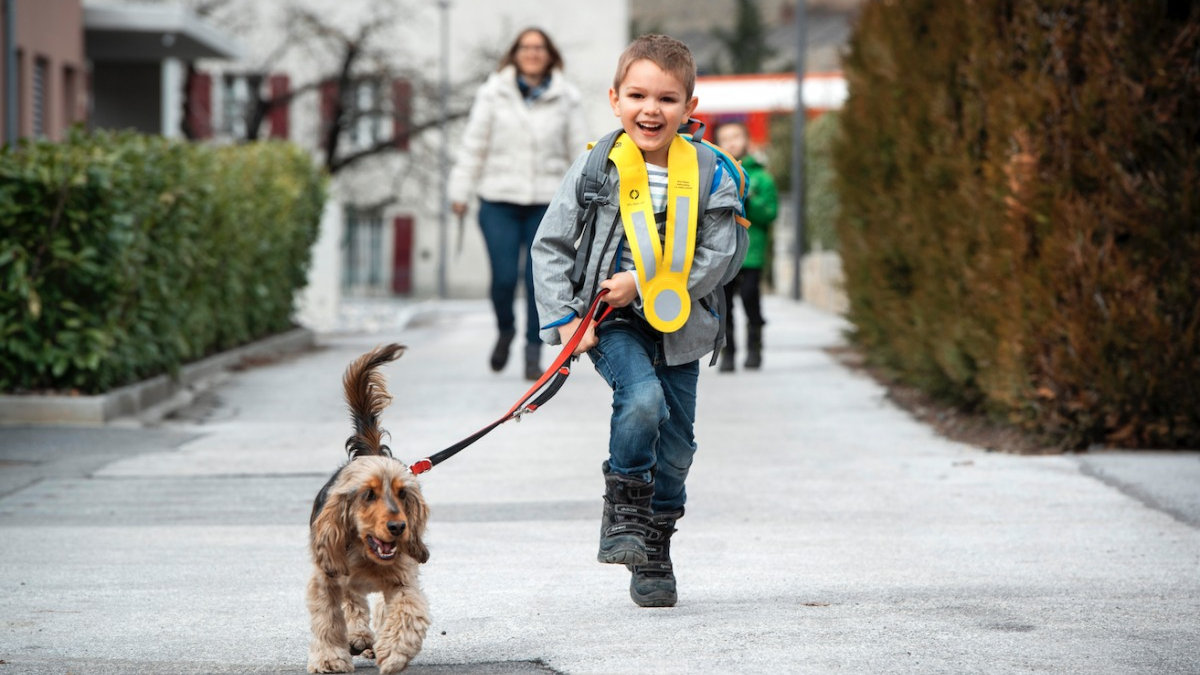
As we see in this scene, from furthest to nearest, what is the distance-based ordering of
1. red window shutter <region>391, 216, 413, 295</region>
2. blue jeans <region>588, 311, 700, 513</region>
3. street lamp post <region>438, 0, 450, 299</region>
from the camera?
1. red window shutter <region>391, 216, 413, 295</region>
2. street lamp post <region>438, 0, 450, 299</region>
3. blue jeans <region>588, 311, 700, 513</region>

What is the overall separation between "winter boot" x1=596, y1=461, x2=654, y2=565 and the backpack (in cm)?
50

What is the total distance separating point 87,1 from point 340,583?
22064mm

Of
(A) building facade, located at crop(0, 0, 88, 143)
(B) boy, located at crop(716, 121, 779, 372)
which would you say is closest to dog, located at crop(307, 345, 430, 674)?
(B) boy, located at crop(716, 121, 779, 372)

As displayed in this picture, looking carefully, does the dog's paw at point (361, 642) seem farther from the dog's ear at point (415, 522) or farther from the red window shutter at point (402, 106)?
the red window shutter at point (402, 106)

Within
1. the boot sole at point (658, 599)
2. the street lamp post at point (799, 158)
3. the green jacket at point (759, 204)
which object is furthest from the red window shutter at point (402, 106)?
the boot sole at point (658, 599)

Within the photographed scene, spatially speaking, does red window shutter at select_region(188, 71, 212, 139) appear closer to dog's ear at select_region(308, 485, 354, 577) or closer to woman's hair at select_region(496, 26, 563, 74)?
woman's hair at select_region(496, 26, 563, 74)

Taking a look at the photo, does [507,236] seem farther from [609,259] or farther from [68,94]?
[68,94]

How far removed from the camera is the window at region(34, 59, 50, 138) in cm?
2198

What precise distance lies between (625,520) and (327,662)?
105 centimetres

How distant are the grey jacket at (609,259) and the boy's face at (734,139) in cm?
747

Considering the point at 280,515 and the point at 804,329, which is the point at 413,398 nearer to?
the point at 280,515

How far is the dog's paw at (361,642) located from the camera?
15.5 feet

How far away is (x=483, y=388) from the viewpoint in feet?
38.9

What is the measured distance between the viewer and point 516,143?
11.5 m
